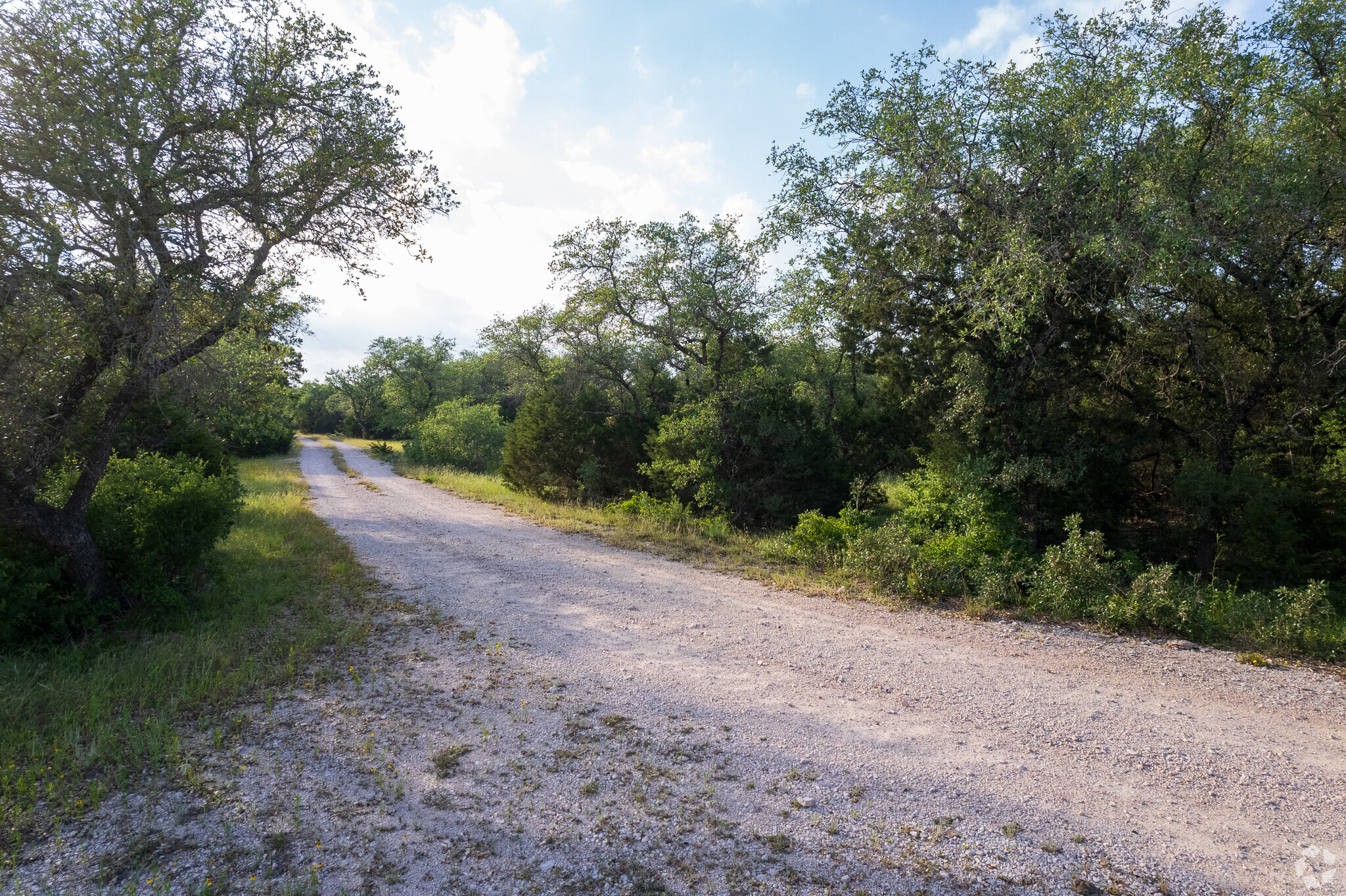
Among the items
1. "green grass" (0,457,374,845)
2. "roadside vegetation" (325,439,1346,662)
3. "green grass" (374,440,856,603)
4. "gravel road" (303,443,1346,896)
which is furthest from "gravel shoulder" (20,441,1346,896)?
"green grass" (374,440,856,603)

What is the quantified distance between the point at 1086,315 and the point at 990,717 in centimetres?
808

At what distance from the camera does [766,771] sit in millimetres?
3836

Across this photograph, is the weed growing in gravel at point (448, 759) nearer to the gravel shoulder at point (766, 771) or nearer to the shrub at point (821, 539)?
the gravel shoulder at point (766, 771)

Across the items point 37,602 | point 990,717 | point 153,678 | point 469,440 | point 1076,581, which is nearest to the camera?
point 990,717

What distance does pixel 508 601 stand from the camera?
25.2 ft

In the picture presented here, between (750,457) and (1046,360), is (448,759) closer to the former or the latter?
(1046,360)

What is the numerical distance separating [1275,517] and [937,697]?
9775 millimetres

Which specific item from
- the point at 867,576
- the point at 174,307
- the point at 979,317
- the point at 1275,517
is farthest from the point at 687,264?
the point at 1275,517

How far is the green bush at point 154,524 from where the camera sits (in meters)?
6.68

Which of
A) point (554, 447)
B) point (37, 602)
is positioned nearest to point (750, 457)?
point (554, 447)

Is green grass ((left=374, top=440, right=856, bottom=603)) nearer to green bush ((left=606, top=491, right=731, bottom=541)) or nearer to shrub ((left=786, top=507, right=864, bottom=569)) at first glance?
green bush ((left=606, top=491, right=731, bottom=541))

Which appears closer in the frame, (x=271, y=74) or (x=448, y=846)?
(x=448, y=846)

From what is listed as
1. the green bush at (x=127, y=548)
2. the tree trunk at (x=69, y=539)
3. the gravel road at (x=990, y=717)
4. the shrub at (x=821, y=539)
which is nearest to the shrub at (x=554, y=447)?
the shrub at (x=821, y=539)

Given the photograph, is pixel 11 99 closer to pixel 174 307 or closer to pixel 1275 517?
pixel 174 307
